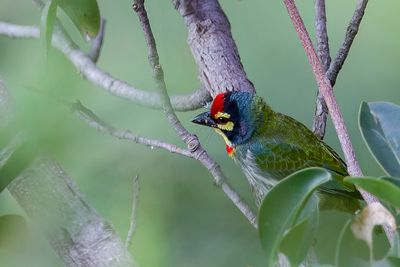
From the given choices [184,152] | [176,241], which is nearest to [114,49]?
[176,241]

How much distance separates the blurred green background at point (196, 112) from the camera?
2.94 metres

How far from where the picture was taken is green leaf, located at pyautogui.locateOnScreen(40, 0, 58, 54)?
3.29 feet

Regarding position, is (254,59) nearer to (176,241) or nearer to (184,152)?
(176,241)

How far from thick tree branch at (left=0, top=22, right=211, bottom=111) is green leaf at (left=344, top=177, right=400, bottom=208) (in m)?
1.39

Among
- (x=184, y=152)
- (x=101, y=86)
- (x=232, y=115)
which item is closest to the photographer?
(x=184, y=152)

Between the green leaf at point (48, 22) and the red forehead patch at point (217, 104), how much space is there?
107 cm

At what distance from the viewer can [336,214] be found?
2.63m

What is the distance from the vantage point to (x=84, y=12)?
137 centimetres

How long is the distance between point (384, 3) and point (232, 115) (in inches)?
66.4

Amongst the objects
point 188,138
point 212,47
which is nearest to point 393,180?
point 188,138

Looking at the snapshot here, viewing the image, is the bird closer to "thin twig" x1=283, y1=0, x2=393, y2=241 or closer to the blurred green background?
the blurred green background

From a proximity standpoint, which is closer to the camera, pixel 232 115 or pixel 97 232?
pixel 97 232

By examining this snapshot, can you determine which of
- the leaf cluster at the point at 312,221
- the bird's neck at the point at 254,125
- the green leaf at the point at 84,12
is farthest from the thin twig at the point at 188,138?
the bird's neck at the point at 254,125

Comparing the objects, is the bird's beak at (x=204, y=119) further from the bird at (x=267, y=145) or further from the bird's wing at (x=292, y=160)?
the bird's wing at (x=292, y=160)
